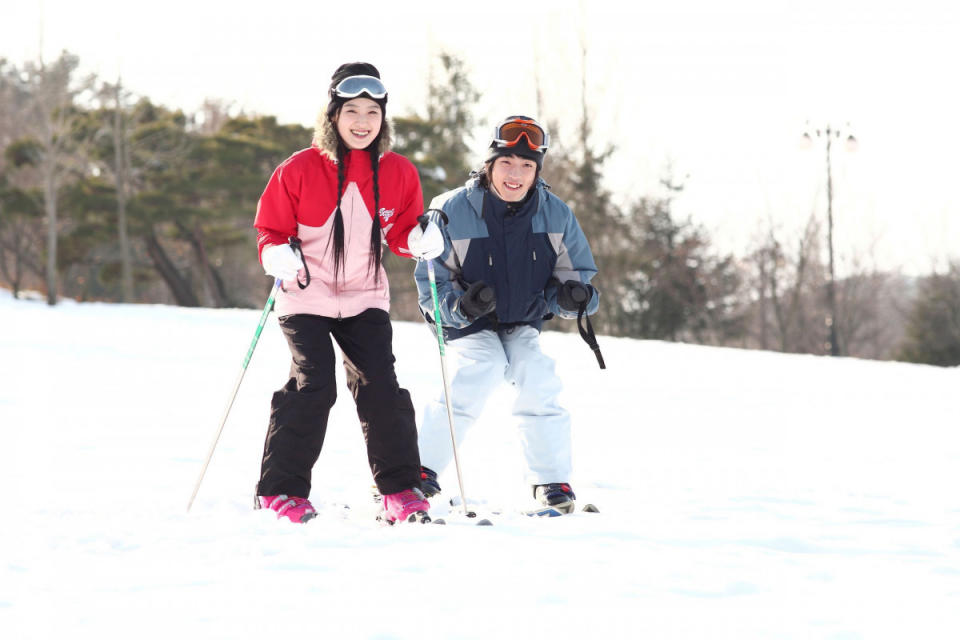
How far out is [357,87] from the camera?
337 cm

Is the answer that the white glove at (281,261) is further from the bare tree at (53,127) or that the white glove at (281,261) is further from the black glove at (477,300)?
the bare tree at (53,127)

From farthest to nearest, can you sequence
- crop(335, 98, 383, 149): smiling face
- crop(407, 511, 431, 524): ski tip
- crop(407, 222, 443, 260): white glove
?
crop(407, 222, 443, 260): white glove, crop(335, 98, 383, 149): smiling face, crop(407, 511, 431, 524): ski tip

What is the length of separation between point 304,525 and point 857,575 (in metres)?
1.62

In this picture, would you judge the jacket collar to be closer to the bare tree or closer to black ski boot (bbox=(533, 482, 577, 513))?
black ski boot (bbox=(533, 482, 577, 513))

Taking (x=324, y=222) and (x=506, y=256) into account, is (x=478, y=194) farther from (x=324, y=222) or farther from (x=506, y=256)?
(x=324, y=222)

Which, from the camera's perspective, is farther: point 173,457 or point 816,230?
point 816,230

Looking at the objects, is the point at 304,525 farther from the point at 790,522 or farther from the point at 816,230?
the point at 816,230

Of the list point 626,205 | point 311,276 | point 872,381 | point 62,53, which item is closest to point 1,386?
point 311,276

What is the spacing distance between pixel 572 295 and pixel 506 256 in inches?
11.2

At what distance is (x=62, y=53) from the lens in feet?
71.6

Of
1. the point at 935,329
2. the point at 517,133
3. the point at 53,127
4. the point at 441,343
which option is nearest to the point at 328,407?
the point at 441,343

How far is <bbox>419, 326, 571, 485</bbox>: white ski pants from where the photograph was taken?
364 cm

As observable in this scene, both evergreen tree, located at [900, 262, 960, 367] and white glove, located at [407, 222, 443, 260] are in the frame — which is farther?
evergreen tree, located at [900, 262, 960, 367]

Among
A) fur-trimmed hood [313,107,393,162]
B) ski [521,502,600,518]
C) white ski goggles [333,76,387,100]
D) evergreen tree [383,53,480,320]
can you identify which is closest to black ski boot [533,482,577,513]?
ski [521,502,600,518]
